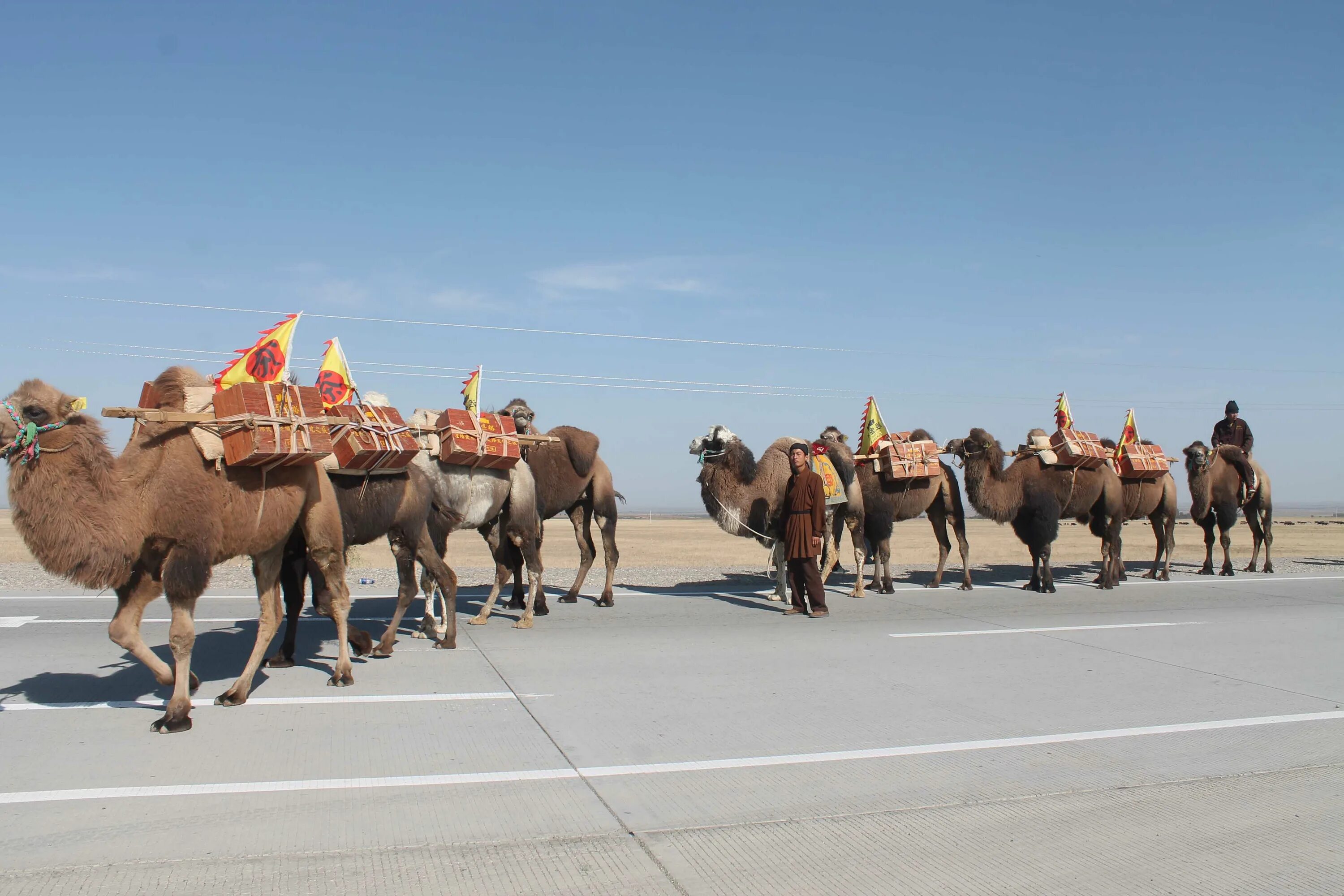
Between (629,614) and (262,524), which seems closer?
(262,524)

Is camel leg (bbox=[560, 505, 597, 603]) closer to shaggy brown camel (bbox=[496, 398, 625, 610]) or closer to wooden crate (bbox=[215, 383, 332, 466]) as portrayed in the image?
shaggy brown camel (bbox=[496, 398, 625, 610])

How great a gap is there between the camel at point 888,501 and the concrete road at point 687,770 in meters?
4.42

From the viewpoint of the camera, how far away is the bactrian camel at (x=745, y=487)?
12.9m

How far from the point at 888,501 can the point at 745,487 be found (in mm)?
2843

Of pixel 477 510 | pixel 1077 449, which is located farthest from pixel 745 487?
pixel 1077 449

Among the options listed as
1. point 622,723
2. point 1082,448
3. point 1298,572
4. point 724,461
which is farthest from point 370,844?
point 1298,572

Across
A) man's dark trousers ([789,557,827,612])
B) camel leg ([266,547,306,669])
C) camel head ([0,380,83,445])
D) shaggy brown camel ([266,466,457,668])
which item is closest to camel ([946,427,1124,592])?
man's dark trousers ([789,557,827,612])

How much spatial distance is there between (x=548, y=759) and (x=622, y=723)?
3.04ft

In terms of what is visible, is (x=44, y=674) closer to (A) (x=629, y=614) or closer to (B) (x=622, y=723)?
(B) (x=622, y=723)

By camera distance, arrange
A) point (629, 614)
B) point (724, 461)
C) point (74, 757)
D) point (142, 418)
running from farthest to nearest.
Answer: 1. point (724, 461)
2. point (629, 614)
3. point (142, 418)
4. point (74, 757)

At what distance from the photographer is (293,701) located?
7.06 meters

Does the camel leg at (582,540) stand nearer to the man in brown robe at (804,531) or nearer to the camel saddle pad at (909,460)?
the man in brown robe at (804,531)

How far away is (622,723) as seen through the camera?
646cm

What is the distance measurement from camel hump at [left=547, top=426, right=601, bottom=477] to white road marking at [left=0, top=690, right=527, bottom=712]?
5.19m
